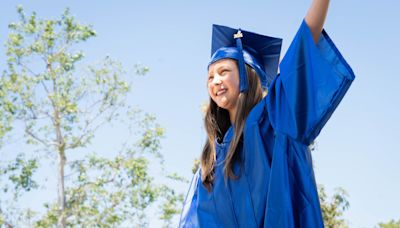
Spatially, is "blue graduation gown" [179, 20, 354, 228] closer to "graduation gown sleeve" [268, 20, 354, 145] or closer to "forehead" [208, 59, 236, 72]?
"graduation gown sleeve" [268, 20, 354, 145]

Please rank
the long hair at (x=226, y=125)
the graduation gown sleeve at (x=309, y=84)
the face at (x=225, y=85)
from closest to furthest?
the graduation gown sleeve at (x=309, y=84) → the long hair at (x=226, y=125) → the face at (x=225, y=85)

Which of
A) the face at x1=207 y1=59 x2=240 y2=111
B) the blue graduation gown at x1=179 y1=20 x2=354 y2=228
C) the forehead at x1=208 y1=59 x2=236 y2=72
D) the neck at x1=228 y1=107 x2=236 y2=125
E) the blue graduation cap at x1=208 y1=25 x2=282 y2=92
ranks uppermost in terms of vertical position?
the blue graduation cap at x1=208 y1=25 x2=282 y2=92

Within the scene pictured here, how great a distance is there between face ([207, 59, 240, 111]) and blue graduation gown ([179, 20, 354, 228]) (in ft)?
0.63

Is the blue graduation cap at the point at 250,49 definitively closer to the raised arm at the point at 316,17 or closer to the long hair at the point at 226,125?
the long hair at the point at 226,125

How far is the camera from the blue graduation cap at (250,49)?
2568 millimetres

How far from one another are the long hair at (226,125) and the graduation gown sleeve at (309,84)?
0.22 meters

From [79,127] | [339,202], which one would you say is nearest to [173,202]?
[79,127]

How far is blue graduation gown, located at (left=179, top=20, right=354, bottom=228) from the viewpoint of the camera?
2.12m

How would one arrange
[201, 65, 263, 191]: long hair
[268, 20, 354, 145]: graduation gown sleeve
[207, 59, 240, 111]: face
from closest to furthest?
[268, 20, 354, 145]: graduation gown sleeve < [201, 65, 263, 191]: long hair < [207, 59, 240, 111]: face

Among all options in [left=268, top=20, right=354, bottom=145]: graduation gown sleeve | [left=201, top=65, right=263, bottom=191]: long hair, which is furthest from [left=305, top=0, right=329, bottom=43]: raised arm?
[left=201, top=65, right=263, bottom=191]: long hair

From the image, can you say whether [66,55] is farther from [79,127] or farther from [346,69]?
[346,69]

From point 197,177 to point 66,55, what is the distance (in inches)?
441

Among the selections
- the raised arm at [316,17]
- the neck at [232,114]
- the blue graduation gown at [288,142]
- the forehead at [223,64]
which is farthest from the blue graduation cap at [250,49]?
the raised arm at [316,17]

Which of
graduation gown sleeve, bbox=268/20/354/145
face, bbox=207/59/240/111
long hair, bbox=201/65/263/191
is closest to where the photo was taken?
graduation gown sleeve, bbox=268/20/354/145
